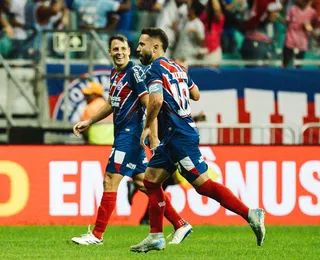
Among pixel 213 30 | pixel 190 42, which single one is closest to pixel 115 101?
pixel 190 42

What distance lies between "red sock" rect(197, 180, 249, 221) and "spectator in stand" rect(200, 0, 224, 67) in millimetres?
8431

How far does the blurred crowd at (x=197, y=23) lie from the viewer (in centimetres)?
1784

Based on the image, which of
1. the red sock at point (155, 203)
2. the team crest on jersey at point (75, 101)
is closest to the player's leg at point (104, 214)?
the red sock at point (155, 203)

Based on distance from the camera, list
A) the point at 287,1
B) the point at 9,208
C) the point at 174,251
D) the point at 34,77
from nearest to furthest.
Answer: the point at 174,251 → the point at 9,208 → the point at 34,77 → the point at 287,1

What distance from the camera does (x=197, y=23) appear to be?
18.0 metres

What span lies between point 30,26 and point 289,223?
6.60 meters

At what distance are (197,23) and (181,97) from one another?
28.2ft

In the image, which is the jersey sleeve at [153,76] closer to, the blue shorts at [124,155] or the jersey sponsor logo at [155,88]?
the jersey sponsor logo at [155,88]

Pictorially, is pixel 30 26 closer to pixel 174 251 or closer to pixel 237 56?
pixel 237 56

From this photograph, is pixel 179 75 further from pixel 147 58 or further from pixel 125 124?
pixel 125 124

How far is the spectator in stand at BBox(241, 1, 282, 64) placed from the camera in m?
17.9

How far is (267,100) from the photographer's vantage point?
1759cm

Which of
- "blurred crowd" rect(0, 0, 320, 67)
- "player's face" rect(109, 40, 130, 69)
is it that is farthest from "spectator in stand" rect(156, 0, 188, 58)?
"player's face" rect(109, 40, 130, 69)

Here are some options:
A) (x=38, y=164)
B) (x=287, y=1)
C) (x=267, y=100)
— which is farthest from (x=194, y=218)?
(x=287, y=1)
